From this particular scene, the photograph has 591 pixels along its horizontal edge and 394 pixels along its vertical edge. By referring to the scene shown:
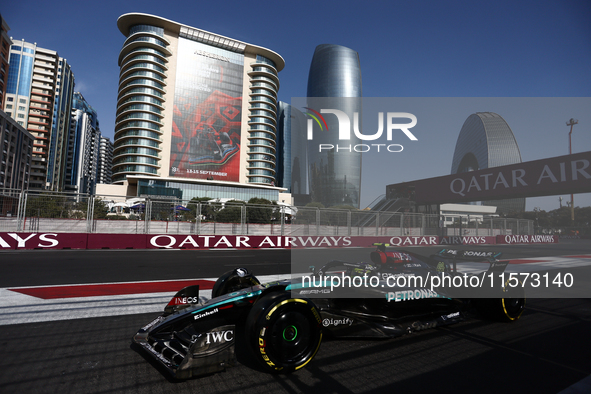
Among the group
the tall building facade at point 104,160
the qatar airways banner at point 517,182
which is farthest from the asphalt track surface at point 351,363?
the tall building facade at point 104,160

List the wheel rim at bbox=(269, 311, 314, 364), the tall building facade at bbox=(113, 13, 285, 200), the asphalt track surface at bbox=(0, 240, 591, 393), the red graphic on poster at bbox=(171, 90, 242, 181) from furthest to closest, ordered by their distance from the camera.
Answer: the red graphic on poster at bbox=(171, 90, 242, 181), the tall building facade at bbox=(113, 13, 285, 200), the wheel rim at bbox=(269, 311, 314, 364), the asphalt track surface at bbox=(0, 240, 591, 393)

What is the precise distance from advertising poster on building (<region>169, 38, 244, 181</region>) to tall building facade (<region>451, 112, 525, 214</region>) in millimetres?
47713

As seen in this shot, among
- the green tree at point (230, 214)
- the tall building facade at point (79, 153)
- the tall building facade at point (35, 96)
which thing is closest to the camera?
the green tree at point (230, 214)

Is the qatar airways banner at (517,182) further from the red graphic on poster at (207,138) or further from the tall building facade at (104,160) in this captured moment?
the tall building facade at (104,160)

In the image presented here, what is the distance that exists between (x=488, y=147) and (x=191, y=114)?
62088mm

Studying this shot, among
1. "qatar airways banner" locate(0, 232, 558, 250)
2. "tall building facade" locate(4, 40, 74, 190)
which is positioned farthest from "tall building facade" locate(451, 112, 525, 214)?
"tall building facade" locate(4, 40, 74, 190)

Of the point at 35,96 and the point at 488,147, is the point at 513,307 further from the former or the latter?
the point at 35,96

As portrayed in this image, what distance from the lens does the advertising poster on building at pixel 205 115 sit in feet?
216

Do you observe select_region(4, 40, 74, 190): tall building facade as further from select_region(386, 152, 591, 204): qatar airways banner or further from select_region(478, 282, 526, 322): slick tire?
select_region(478, 282, 526, 322): slick tire

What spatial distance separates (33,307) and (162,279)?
106 inches

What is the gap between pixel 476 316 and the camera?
4410 mm

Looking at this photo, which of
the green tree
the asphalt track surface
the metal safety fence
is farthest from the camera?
the green tree

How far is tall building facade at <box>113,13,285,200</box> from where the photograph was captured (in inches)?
2470

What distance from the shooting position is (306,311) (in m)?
2.89
